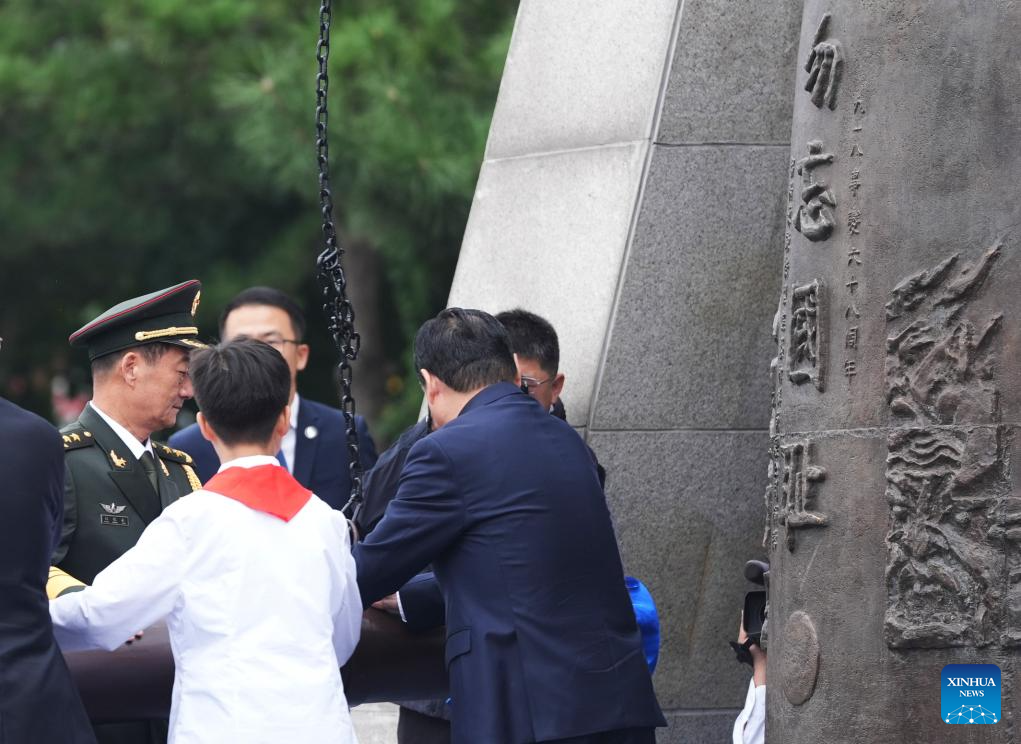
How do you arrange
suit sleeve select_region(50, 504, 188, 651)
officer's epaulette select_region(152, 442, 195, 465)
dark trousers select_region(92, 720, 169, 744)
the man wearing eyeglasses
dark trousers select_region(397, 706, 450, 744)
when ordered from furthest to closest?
1. dark trousers select_region(397, 706, 450, 744)
2. the man wearing eyeglasses
3. officer's epaulette select_region(152, 442, 195, 465)
4. dark trousers select_region(92, 720, 169, 744)
5. suit sleeve select_region(50, 504, 188, 651)

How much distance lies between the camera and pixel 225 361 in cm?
402

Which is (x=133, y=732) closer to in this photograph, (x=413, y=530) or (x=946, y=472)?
(x=413, y=530)

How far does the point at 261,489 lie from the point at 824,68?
1913 mm

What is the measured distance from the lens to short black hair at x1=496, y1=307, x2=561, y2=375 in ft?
17.9

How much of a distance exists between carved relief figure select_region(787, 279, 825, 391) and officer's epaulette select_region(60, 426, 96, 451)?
1884 mm

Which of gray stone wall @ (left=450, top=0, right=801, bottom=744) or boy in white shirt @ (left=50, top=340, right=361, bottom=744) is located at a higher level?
gray stone wall @ (left=450, top=0, right=801, bottom=744)

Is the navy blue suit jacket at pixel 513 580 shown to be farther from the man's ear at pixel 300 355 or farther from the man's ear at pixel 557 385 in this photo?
the man's ear at pixel 300 355

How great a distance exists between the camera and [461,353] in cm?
454

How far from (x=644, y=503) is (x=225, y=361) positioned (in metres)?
2.32

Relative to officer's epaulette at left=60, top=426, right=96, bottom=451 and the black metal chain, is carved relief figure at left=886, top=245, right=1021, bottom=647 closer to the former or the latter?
the black metal chain

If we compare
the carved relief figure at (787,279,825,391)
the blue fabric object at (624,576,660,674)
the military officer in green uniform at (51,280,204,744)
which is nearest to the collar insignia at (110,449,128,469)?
the military officer in green uniform at (51,280,204,744)

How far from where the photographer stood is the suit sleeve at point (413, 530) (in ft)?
14.0

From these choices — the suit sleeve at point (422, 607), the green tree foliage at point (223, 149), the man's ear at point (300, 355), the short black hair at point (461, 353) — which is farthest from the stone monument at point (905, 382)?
the green tree foliage at point (223, 149)

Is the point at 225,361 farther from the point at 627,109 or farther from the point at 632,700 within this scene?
the point at 627,109
